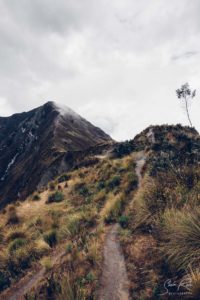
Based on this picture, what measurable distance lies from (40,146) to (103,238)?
2664 inches

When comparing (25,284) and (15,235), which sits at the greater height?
(15,235)

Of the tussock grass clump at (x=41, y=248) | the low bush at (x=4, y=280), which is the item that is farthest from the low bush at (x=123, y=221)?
the low bush at (x=4, y=280)

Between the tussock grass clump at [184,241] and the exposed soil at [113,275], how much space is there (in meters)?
1.28

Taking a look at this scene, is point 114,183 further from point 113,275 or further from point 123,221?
point 113,275

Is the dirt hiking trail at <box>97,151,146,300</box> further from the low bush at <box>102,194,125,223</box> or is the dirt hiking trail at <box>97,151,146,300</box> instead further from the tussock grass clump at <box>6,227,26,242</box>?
the tussock grass clump at <box>6,227,26,242</box>

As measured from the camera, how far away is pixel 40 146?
7475cm

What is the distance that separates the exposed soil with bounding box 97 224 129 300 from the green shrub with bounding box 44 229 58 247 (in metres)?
2.24

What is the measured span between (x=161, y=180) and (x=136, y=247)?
2745 mm

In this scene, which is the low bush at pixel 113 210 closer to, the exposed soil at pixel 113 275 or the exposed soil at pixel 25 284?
the exposed soil at pixel 113 275

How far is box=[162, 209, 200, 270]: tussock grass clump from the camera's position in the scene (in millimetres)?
5844

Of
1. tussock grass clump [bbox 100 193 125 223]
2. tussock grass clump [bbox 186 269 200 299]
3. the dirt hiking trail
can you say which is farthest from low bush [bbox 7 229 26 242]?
tussock grass clump [bbox 186 269 200 299]

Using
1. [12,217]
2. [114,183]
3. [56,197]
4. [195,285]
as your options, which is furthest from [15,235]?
[195,285]

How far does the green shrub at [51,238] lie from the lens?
10.1 m

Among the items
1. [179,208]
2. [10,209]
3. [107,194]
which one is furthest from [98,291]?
[10,209]
